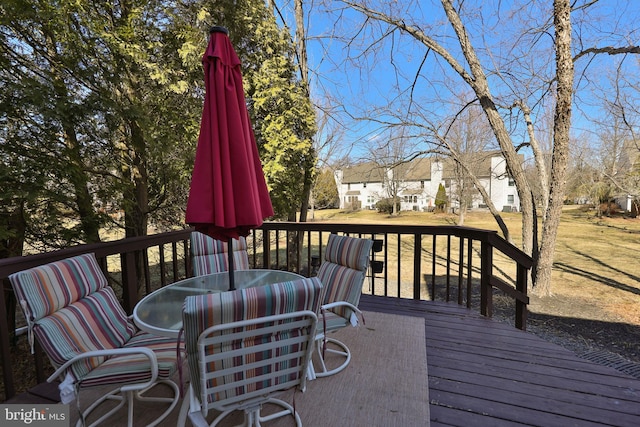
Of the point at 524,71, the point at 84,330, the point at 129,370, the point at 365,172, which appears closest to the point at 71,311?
the point at 84,330

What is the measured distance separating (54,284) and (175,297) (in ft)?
2.14

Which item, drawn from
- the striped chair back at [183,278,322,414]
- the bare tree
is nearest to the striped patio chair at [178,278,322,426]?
the striped chair back at [183,278,322,414]

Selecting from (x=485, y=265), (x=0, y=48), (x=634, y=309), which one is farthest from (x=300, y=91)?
(x=634, y=309)

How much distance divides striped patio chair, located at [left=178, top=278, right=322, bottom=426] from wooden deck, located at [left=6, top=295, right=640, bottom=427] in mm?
690

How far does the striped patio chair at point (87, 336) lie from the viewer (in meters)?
1.47

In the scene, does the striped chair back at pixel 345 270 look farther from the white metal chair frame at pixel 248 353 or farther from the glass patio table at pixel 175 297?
the white metal chair frame at pixel 248 353

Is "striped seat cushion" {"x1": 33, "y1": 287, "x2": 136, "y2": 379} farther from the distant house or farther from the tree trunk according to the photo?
the distant house

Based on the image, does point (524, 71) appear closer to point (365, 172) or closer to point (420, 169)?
point (365, 172)

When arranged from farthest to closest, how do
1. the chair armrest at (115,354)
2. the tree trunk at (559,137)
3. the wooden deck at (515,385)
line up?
the tree trunk at (559,137)
the wooden deck at (515,385)
the chair armrest at (115,354)

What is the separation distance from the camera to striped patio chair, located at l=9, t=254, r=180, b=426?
1473mm

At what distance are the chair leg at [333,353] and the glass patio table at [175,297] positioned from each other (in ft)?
1.93

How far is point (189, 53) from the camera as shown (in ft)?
18.4

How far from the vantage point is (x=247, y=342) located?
127 cm

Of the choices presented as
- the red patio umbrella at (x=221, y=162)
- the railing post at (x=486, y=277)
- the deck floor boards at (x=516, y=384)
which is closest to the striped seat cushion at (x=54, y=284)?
the red patio umbrella at (x=221, y=162)
